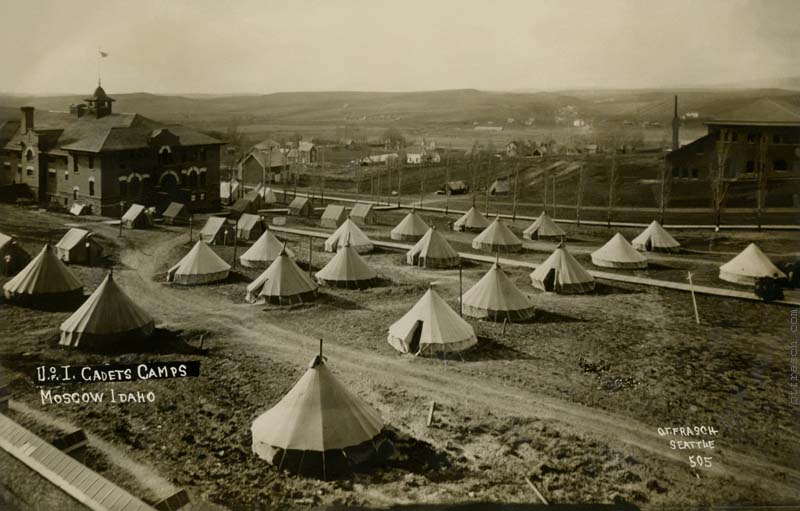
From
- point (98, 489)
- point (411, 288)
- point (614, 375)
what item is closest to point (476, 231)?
point (411, 288)

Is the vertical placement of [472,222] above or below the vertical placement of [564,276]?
above

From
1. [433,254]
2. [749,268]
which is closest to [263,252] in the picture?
[433,254]

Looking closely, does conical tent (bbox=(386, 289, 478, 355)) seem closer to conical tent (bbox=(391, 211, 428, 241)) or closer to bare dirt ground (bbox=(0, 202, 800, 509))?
bare dirt ground (bbox=(0, 202, 800, 509))

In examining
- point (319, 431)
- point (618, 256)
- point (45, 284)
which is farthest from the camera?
point (618, 256)

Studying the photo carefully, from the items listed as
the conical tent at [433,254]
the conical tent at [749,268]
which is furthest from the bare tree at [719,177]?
the conical tent at [433,254]

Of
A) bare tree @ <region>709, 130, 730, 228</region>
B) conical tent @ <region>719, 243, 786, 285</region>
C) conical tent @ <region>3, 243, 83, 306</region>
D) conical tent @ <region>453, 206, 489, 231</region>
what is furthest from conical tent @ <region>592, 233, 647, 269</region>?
conical tent @ <region>3, 243, 83, 306</region>

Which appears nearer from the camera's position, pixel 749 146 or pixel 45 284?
pixel 45 284

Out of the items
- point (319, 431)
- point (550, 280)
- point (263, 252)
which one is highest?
A: point (263, 252)

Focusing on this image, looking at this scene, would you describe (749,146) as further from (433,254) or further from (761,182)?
(433,254)
